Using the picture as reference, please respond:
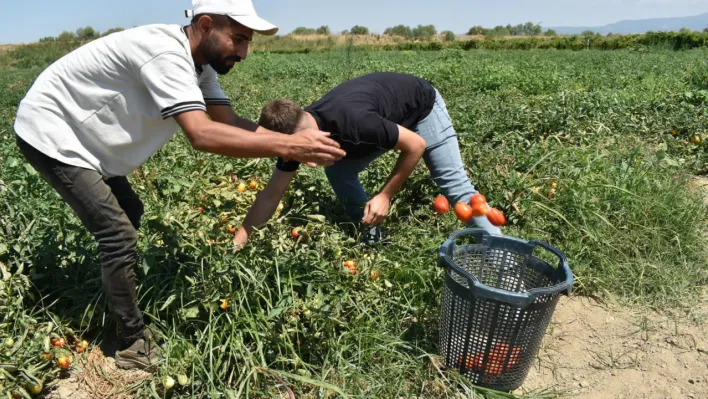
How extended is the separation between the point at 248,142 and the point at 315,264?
0.72 metres

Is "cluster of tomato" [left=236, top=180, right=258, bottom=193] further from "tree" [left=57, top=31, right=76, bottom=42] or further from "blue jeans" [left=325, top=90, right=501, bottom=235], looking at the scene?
"tree" [left=57, top=31, right=76, bottom=42]

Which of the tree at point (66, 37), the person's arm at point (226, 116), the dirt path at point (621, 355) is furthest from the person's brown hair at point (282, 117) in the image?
the tree at point (66, 37)

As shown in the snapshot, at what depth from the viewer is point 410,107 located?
278 cm

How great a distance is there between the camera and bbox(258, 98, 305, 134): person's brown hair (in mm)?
2275

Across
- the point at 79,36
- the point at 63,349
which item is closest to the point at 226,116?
the point at 63,349

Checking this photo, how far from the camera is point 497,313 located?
1.90 m

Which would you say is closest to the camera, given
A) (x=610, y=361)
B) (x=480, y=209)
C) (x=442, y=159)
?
(x=610, y=361)

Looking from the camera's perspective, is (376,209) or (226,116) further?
(376,209)

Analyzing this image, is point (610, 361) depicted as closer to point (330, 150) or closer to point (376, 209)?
point (376, 209)

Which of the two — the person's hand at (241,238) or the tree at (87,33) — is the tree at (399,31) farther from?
the person's hand at (241,238)

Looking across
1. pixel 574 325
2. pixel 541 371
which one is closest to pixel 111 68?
pixel 541 371

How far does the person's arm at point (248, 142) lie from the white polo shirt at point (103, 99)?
73 millimetres

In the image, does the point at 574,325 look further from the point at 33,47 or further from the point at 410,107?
the point at 33,47

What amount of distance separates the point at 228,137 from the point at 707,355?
7.92ft
